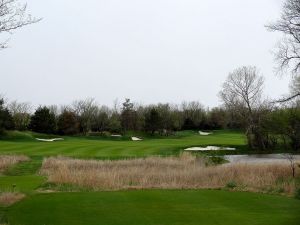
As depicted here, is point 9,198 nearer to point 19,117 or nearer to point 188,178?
point 188,178

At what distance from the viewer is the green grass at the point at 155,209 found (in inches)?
451

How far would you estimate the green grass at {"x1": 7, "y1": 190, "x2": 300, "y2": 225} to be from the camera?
11461 mm

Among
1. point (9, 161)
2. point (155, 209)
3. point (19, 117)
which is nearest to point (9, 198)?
point (155, 209)

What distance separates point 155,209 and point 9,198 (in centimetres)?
557

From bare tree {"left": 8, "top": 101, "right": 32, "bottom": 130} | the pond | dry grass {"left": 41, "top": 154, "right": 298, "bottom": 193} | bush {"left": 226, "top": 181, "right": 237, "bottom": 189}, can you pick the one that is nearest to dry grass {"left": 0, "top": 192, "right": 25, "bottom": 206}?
dry grass {"left": 41, "top": 154, "right": 298, "bottom": 193}

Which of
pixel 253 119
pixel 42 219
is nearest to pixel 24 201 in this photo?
pixel 42 219

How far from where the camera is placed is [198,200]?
15.1 metres

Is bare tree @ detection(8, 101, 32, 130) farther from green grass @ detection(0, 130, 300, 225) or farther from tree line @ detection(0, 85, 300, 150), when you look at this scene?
green grass @ detection(0, 130, 300, 225)

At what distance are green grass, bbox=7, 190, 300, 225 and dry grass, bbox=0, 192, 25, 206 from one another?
1.37 feet

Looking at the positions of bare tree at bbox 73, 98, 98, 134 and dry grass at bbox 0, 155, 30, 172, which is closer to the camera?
dry grass at bbox 0, 155, 30, 172

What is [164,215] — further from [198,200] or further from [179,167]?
[179,167]

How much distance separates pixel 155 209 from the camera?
1317 centimetres

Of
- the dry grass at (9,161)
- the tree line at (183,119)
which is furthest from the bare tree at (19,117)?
the dry grass at (9,161)

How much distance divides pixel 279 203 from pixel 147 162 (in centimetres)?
1672
